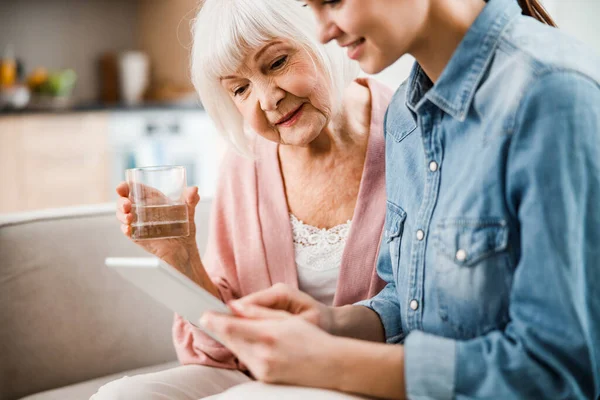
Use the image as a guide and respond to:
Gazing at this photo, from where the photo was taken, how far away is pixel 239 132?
4.86 ft

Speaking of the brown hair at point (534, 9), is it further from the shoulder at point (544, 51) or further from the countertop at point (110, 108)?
the countertop at point (110, 108)

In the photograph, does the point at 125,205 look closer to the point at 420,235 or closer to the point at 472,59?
the point at 420,235

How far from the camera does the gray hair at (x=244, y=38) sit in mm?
1227

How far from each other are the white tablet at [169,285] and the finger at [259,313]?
24 millimetres

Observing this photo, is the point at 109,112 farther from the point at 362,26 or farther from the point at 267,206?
the point at 362,26

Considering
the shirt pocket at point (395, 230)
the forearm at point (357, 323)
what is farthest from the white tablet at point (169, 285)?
the shirt pocket at point (395, 230)

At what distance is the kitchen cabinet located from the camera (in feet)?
12.6

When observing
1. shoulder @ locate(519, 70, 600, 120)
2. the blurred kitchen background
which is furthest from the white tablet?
the blurred kitchen background

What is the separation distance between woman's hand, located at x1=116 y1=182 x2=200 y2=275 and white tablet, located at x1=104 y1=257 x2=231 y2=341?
38cm

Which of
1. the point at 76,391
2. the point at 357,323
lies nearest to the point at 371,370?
the point at 357,323

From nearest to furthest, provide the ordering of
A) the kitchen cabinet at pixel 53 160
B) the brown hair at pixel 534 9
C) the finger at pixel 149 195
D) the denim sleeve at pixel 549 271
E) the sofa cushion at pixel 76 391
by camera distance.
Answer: the denim sleeve at pixel 549 271, the brown hair at pixel 534 9, the finger at pixel 149 195, the sofa cushion at pixel 76 391, the kitchen cabinet at pixel 53 160

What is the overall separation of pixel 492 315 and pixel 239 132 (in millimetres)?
821

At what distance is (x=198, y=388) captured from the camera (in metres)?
1.27

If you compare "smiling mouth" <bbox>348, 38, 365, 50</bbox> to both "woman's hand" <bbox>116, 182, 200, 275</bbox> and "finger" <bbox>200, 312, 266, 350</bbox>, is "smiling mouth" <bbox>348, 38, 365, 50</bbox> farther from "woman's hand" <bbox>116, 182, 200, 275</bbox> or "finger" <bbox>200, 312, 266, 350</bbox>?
"woman's hand" <bbox>116, 182, 200, 275</bbox>
